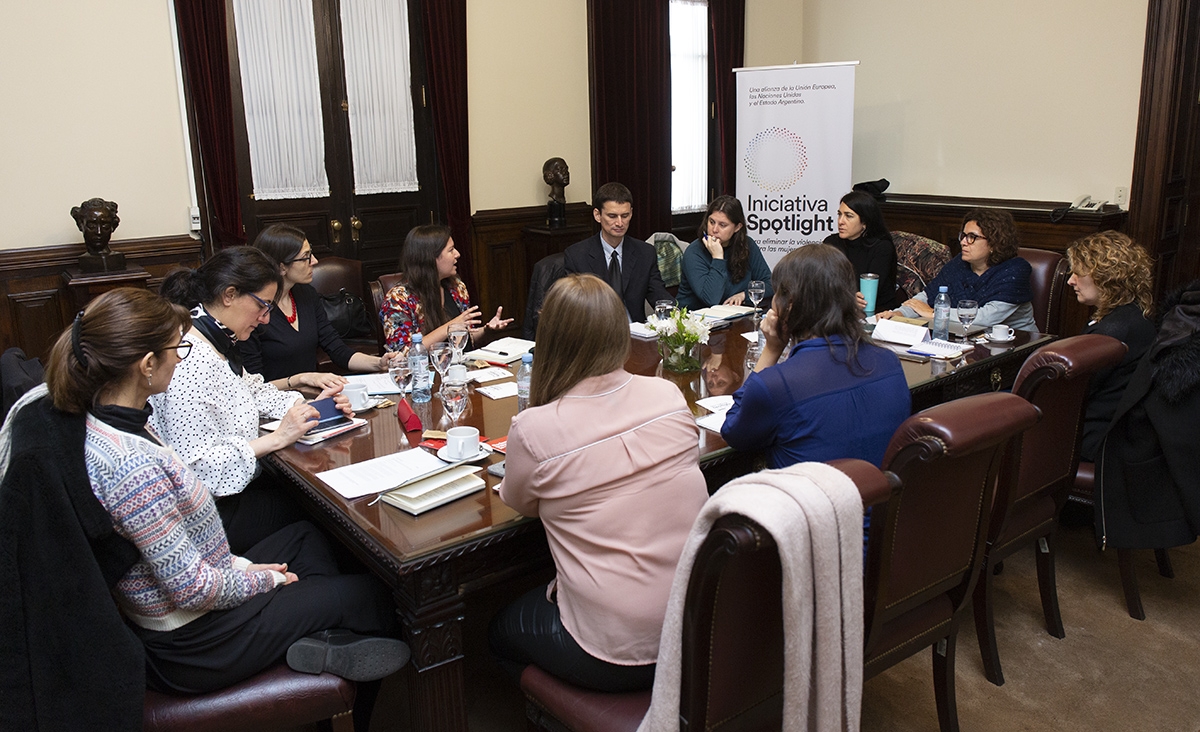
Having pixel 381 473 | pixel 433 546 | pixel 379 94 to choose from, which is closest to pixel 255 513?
pixel 381 473

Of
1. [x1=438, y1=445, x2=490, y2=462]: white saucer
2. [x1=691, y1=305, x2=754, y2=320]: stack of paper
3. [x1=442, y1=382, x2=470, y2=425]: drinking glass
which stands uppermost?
[x1=442, y1=382, x2=470, y2=425]: drinking glass

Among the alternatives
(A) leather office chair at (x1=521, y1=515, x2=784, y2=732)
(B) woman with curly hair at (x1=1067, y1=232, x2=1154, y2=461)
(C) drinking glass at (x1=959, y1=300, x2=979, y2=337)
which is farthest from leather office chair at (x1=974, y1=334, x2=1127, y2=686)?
(A) leather office chair at (x1=521, y1=515, x2=784, y2=732)

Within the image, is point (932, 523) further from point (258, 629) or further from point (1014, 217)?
point (1014, 217)

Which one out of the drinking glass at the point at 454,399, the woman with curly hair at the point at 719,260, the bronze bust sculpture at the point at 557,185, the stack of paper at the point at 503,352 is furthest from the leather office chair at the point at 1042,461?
the bronze bust sculpture at the point at 557,185

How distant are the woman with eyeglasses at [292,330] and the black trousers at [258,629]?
123 centimetres

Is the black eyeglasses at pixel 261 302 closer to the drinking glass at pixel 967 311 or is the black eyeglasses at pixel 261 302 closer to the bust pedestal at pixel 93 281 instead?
the bust pedestal at pixel 93 281

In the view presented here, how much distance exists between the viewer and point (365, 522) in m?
1.86

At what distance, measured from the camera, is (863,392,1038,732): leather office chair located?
165cm

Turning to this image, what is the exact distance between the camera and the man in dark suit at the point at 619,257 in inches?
160

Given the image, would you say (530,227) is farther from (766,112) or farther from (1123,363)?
(1123,363)

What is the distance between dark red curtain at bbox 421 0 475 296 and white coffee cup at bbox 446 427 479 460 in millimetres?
3498

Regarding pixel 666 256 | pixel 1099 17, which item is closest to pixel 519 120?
pixel 666 256

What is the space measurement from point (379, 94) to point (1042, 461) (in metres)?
4.21

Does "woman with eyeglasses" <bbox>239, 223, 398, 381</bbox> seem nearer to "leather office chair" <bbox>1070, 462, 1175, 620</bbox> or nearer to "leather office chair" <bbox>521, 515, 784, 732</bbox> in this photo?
"leather office chair" <bbox>521, 515, 784, 732</bbox>
